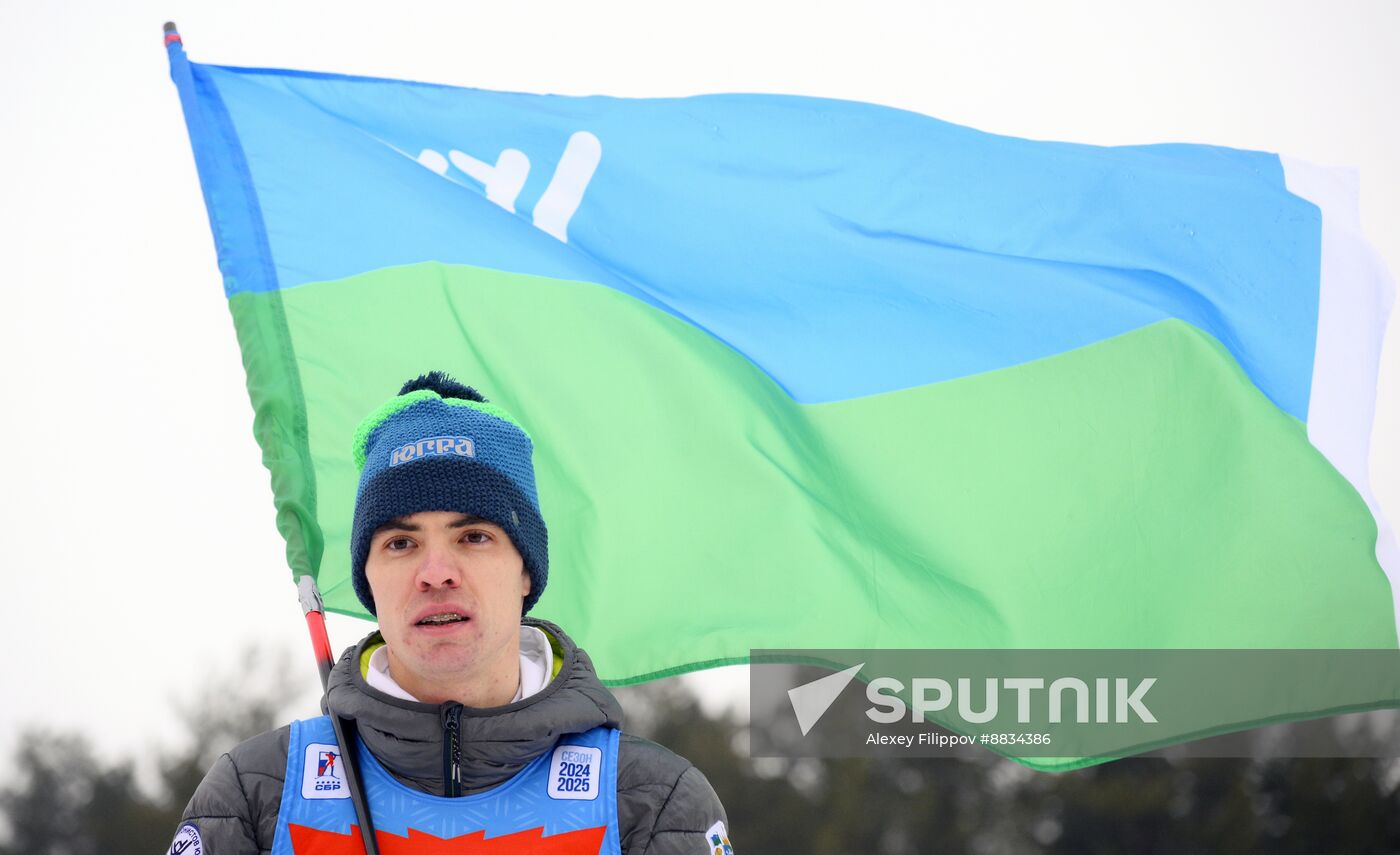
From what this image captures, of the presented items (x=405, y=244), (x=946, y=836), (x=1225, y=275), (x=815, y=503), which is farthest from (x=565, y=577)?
(x=946, y=836)

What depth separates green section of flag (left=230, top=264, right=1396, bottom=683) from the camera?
186 inches

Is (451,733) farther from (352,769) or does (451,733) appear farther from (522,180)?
(522,180)

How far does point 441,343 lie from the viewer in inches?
198

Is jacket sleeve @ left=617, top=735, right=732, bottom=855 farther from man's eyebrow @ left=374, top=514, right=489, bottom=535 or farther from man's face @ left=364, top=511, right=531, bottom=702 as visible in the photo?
man's eyebrow @ left=374, top=514, right=489, bottom=535

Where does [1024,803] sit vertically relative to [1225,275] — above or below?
above

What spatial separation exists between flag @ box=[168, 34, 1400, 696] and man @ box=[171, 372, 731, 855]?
3.68 feet

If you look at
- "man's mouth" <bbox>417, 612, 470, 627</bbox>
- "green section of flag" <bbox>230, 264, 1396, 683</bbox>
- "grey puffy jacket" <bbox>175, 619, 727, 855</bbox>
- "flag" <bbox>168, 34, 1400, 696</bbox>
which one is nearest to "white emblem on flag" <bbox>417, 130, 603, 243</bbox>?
"flag" <bbox>168, 34, 1400, 696</bbox>

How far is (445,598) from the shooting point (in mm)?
3307

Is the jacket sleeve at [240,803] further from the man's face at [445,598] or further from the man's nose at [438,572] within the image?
the man's nose at [438,572]

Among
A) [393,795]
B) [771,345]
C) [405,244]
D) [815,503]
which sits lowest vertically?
[393,795]

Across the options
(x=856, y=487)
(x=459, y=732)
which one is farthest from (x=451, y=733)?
(x=856, y=487)

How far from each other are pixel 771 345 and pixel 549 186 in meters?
0.89

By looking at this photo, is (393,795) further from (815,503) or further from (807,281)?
(807,281)

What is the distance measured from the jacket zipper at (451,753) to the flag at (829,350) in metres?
1.40
